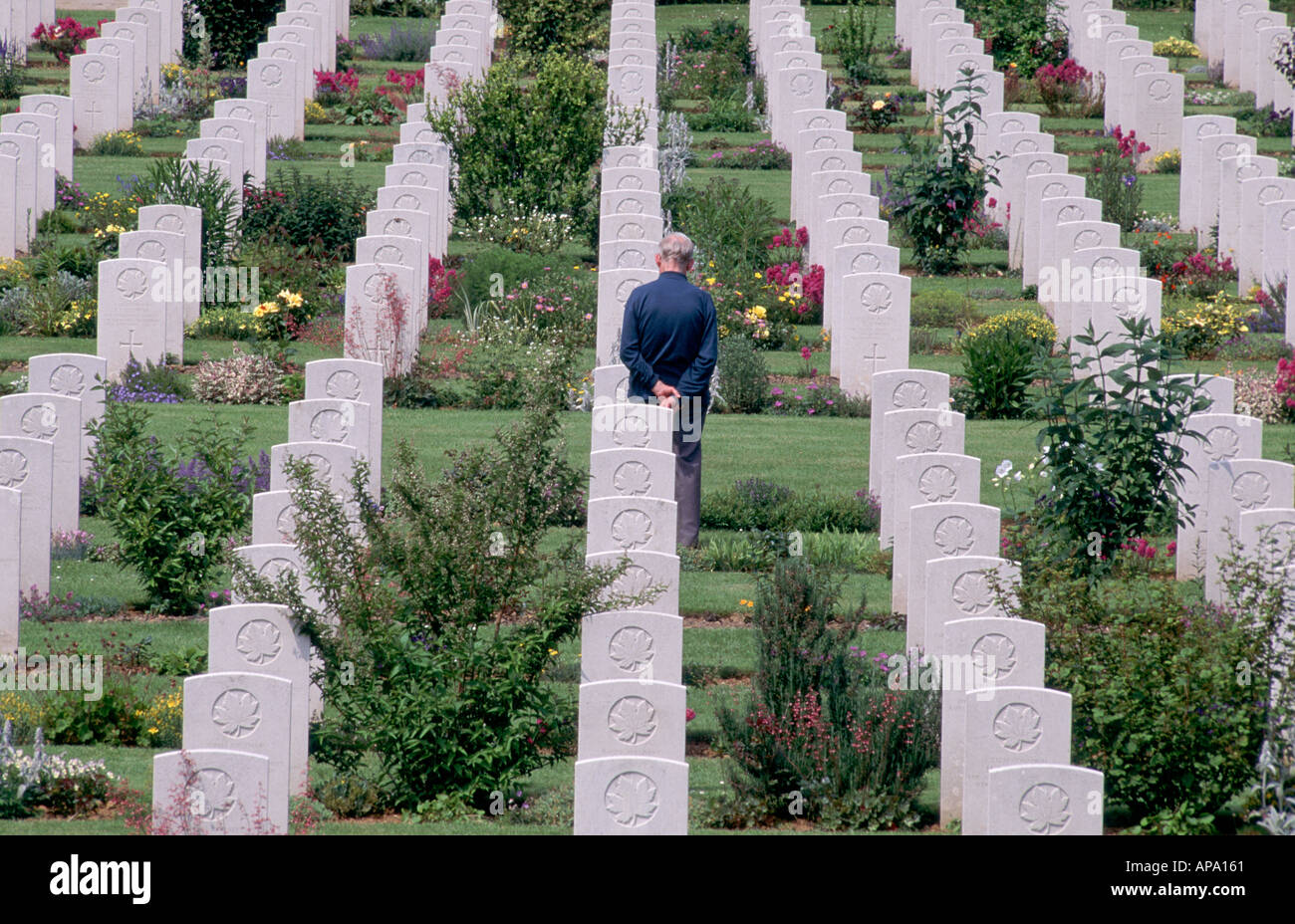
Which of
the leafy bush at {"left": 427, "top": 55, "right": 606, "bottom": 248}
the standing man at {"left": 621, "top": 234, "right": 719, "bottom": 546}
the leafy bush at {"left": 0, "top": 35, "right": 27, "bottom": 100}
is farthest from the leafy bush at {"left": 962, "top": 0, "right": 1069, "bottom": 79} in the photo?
the standing man at {"left": 621, "top": 234, "right": 719, "bottom": 546}

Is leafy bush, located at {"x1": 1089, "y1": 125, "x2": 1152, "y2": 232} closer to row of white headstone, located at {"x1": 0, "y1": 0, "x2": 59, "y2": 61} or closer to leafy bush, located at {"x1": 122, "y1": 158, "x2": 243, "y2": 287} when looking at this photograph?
leafy bush, located at {"x1": 122, "y1": 158, "x2": 243, "y2": 287}

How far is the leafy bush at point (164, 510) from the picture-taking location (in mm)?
10609

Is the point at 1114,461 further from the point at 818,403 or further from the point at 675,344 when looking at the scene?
the point at 818,403

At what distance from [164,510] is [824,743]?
15.6 ft

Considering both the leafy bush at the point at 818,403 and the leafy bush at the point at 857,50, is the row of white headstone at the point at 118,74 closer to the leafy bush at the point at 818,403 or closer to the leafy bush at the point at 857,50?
the leafy bush at the point at 857,50

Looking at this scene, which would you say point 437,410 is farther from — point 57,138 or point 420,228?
point 57,138

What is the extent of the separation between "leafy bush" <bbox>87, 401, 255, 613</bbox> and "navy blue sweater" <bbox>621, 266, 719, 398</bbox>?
8.80 feet

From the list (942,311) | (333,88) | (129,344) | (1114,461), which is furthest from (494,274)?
(333,88)

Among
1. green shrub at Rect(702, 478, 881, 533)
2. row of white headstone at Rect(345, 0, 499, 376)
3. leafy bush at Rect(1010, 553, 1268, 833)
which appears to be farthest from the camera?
row of white headstone at Rect(345, 0, 499, 376)

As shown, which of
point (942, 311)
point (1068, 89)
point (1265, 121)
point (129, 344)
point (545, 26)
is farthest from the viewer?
point (545, 26)

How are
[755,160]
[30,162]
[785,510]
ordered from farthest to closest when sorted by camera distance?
[755,160]
[30,162]
[785,510]

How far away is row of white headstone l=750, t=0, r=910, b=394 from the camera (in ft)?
48.1

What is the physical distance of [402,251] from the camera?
15.5 meters

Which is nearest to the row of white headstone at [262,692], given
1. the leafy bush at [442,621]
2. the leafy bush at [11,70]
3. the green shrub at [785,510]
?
the leafy bush at [442,621]
